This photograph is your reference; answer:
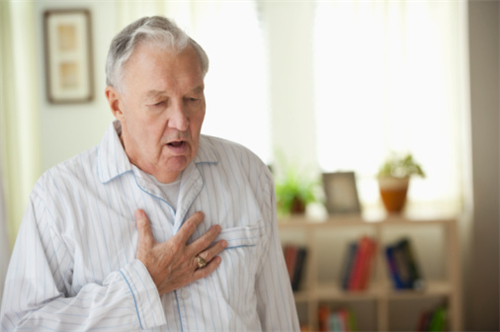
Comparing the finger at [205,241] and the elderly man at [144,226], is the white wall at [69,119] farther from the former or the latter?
the finger at [205,241]

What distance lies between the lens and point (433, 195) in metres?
3.63

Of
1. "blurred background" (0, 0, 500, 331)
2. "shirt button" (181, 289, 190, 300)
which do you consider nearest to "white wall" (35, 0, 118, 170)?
"blurred background" (0, 0, 500, 331)

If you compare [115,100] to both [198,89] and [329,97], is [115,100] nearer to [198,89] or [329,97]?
[198,89]

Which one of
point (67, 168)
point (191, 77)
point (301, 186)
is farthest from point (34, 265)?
point (301, 186)

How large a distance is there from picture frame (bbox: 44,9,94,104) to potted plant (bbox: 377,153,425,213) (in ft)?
7.02

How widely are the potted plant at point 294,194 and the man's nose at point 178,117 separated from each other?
2292mm

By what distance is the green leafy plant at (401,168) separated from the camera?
3.33 metres

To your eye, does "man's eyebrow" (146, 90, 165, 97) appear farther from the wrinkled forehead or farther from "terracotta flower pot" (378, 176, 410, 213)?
"terracotta flower pot" (378, 176, 410, 213)

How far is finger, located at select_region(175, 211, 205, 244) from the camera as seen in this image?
4.01 ft

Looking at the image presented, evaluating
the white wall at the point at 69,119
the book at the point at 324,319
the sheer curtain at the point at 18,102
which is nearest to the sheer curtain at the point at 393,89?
the book at the point at 324,319

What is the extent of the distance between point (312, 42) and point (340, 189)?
42.9 inches

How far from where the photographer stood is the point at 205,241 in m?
1.25

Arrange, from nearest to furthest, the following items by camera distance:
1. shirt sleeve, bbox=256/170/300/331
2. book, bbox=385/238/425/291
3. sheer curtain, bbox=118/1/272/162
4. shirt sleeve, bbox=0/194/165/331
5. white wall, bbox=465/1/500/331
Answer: shirt sleeve, bbox=0/194/165/331, shirt sleeve, bbox=256/170/300/331, book, bbox=385/238/425/291, white wall, bbox=465/1/500/331, sheer curtain, bbox=118/1/272/162

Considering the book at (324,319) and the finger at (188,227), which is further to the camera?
the book at (324,319)
